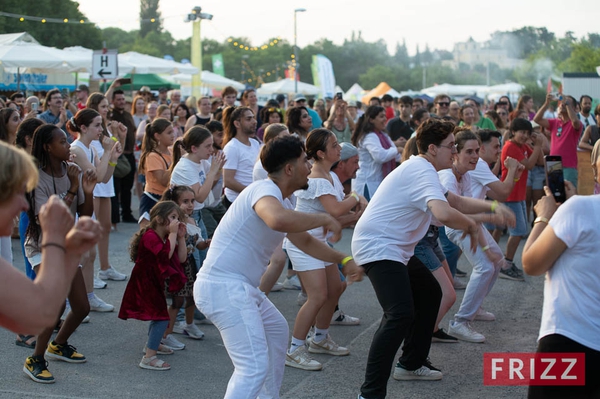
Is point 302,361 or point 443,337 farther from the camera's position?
point 443,337

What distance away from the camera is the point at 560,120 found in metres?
12.6

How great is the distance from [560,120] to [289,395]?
29.4 ft

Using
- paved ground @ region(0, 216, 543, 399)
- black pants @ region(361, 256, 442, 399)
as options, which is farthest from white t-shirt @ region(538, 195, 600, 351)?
paved ground @ region(0, 216, 543, 399)

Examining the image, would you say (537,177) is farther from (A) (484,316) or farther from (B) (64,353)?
(B) (64,353)

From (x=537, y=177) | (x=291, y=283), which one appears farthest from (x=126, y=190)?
(x=537, y=177)

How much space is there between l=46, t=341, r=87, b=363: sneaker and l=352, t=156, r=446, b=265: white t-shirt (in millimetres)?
2420

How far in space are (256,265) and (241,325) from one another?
375 millimetres

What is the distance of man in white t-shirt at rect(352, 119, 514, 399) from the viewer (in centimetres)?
477

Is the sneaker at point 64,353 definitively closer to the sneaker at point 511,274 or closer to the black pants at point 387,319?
the black pants at point 387,319

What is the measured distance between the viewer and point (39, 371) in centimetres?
534

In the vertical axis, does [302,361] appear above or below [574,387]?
below

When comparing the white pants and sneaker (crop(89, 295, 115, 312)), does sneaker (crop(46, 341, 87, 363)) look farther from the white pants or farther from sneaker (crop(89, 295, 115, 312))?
the white pants

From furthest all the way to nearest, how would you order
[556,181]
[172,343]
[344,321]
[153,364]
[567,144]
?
1. [567,144]
2. [344,321]
3. [172,343]
4. [153,364]
5. [556,181]

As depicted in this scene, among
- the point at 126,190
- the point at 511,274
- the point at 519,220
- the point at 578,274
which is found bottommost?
the point at 511,274
